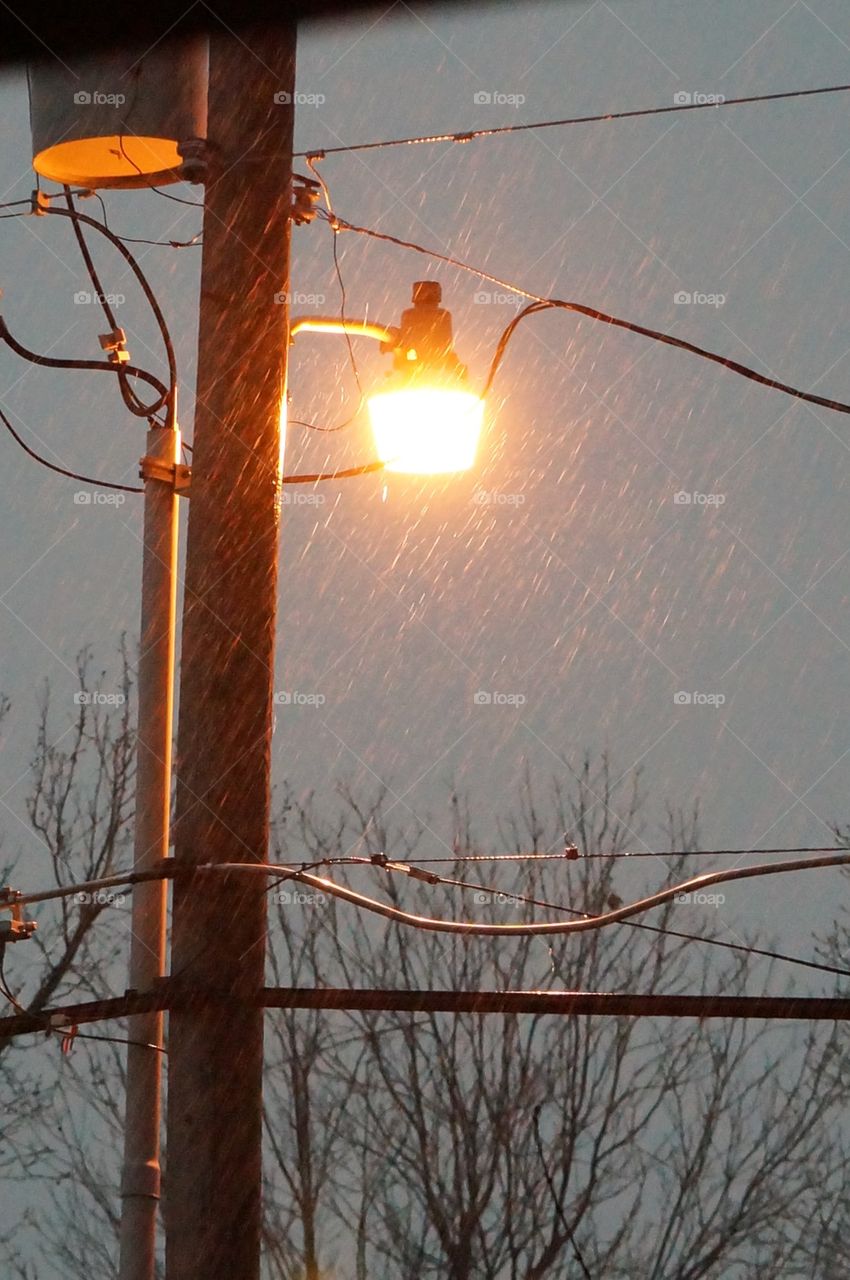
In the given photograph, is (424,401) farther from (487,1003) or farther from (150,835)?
(487,1003)

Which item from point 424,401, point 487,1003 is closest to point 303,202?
point 424,401

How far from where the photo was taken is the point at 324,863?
194 inches

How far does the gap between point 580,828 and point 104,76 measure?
16334 mm

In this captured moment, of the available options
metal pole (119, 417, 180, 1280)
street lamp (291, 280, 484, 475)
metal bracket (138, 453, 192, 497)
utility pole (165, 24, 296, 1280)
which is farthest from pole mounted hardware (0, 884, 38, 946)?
street lamp (291, 280, 484, 475)

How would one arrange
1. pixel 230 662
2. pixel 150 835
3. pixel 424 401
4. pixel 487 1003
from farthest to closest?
pixel 424 401 < pixel 150 835 < pixel 230 662 < pixel 487 1003

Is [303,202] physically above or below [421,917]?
above

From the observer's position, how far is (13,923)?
18.2 ft

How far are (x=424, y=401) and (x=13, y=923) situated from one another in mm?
2255

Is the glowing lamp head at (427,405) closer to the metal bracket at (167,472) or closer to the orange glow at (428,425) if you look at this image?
the orange glow at (428,425)

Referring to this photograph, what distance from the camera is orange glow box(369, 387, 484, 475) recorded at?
5426 mm

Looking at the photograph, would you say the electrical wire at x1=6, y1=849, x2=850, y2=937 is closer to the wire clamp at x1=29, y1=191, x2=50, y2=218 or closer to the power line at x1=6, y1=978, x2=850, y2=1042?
the power line at x1=6, y1=978, x2=850, y2=1042

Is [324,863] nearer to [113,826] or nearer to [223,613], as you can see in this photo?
[223,613]

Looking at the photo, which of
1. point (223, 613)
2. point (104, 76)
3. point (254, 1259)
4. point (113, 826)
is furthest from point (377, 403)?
point (113, 826)

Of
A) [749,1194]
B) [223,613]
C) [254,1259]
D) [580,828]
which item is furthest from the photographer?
[580,828]
